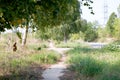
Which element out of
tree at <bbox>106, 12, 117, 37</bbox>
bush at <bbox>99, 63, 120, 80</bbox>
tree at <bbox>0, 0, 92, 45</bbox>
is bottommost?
bush at <bbox>99, 63, 120, 80</bbox>

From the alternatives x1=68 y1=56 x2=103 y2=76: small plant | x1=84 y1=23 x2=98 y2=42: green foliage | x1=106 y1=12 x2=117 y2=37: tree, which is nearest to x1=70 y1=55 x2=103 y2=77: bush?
x1=68 y1=56 x2=103 y2=76: small plant

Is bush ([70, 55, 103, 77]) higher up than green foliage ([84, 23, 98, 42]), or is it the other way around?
green foliage ([84, 23, 98, 42])

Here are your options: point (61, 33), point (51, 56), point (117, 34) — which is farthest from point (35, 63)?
point (117, 34)

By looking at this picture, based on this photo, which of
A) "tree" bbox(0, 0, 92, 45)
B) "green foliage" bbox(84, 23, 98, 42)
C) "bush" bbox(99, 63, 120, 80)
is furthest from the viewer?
→ "green foliage" bbox(84, 23, 98, 42)

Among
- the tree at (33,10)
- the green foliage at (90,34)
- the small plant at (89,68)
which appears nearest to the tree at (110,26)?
the green foliage at (90,34)

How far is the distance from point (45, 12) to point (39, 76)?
418cm

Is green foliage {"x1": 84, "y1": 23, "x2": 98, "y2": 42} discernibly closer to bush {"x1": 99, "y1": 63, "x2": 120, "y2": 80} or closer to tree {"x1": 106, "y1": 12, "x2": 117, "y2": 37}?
tree {"x1": 106, "y1": 12, "x2": 117, "y2": 37}

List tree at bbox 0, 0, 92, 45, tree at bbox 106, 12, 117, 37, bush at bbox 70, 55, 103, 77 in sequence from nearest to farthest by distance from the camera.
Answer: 1. tree at bbox 0, 0, 92, 45
2. bush at bbox 70, 55, 103, 77
3. tree at bbox 106, 12, 117, 37

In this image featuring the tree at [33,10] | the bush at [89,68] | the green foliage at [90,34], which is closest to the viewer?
the tree at [33,10]

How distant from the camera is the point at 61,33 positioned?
2242 inches

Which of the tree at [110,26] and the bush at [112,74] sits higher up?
the tree at [110,26]

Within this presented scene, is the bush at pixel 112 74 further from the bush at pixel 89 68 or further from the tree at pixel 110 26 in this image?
the tree at pixel 110 26

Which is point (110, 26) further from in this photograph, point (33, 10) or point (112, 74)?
point (33, 10)

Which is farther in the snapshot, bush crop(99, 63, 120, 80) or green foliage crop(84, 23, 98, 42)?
green foliage crop(84, 23, 98, 42)
